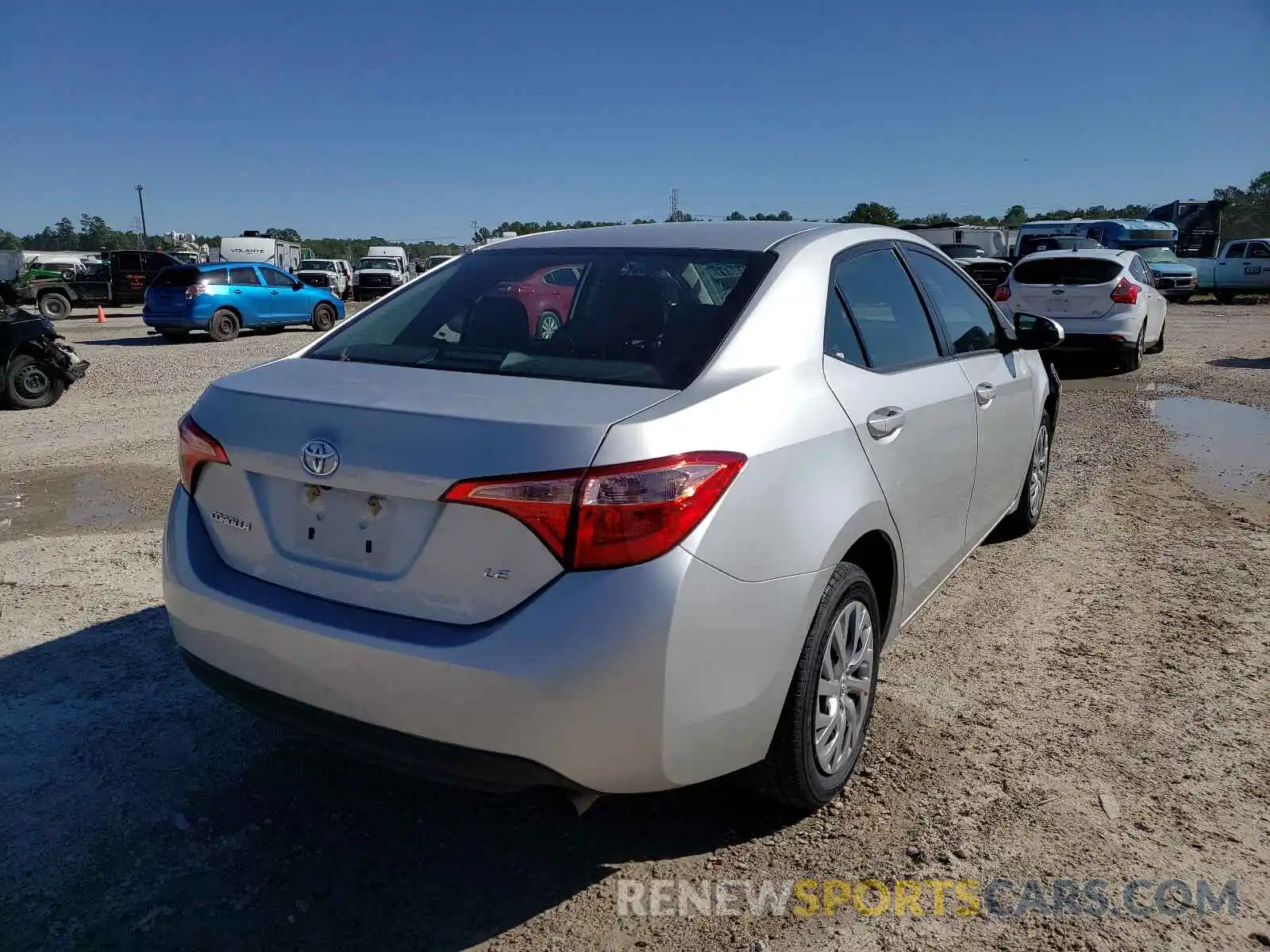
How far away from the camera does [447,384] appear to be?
2.64 meters

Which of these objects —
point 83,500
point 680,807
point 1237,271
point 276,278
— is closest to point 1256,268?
point 1237,271

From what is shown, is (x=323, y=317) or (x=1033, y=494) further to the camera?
(x=323, y=317)

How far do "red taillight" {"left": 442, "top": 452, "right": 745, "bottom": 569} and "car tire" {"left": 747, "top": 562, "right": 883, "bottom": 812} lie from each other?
2.19 feet

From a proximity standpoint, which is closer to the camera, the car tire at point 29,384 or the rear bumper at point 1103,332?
the car tire at point 29,384

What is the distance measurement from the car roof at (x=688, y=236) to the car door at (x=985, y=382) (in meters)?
0.50

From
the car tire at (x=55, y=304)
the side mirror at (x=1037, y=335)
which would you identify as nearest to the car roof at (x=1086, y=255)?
the side mirror at (x=1037, y=335)

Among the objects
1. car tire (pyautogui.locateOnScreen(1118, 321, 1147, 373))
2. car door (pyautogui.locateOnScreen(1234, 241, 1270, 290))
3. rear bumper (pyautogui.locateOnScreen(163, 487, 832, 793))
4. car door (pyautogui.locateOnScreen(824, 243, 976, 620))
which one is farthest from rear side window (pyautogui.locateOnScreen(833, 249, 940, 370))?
car door (pyautogui.locateOnScreen(1234, 241, 1270, 290))

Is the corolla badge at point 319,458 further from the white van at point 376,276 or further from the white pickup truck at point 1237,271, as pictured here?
the white pickup truck at point 1237,271

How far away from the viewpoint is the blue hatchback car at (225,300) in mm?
19547

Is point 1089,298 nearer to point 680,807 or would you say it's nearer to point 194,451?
point 680,807

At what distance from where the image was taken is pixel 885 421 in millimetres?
3086

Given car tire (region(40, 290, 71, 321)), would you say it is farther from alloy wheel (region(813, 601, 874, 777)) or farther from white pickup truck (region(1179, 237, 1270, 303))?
white pickup truck (region(1179, 237, 1270, 303))

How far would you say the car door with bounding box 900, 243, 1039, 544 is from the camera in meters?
4.04

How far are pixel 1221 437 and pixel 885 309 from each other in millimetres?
6826
